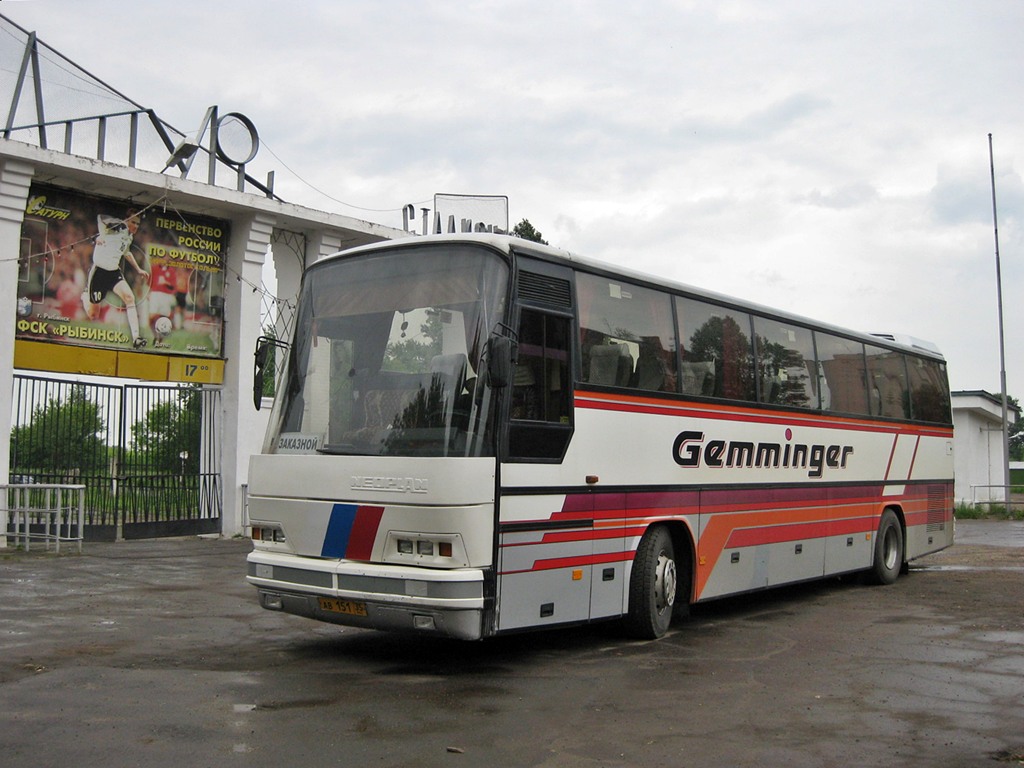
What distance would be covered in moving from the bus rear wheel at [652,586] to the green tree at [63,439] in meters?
11.6

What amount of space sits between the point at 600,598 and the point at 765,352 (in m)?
4.25

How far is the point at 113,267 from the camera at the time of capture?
60.8 feet

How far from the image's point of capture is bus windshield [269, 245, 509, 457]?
8336 mm

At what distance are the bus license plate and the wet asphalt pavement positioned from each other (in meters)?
0.47

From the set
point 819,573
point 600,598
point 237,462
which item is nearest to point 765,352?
point 819,573

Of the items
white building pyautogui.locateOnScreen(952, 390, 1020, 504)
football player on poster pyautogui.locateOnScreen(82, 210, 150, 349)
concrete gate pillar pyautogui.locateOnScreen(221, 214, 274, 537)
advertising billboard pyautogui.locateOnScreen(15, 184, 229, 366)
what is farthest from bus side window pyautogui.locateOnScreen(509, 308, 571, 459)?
white building pyautogui.locateOnScreen(952, 390, 1020, 504)

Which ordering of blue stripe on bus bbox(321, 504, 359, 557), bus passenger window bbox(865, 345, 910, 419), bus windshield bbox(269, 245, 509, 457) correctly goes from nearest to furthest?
bus windshield bbox(269, 245, 509, 457), blue stripe on bus bbox(321, 504, 359, 557), bus passenger window bbox(865, 345, 910, 419)

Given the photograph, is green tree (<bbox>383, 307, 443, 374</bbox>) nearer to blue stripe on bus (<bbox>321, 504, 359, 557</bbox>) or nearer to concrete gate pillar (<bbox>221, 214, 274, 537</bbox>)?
blue stripe on bus (<bbox>321, 504, 359, 557</bbox>)

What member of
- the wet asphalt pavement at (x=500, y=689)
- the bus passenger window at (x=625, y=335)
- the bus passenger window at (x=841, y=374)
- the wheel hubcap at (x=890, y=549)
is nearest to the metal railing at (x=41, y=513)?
the wet asphalt pavement at (x=500, y=689)

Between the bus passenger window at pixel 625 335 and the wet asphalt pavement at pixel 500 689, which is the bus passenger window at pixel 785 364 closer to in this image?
the bus passenger window at pixel 625 335

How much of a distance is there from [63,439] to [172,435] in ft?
7.20

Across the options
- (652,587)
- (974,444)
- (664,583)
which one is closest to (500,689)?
(652,587)

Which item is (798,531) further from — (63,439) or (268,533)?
(63,439)

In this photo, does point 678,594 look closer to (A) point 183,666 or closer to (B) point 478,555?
(B) point 478,555
